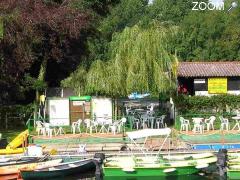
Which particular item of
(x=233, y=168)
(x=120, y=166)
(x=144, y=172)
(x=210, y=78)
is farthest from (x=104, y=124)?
(x=210, y=78)

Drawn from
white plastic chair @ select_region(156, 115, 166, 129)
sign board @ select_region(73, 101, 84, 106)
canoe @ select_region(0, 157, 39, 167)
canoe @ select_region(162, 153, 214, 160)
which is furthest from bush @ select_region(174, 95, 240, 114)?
canoe @ select_region(0, 157, 39, 167)

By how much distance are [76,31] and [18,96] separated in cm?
642

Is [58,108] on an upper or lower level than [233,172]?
upper

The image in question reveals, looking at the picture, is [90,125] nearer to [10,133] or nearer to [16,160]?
[10,133]

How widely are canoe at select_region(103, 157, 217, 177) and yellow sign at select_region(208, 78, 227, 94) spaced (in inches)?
862

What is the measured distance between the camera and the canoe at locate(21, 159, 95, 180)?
21922mm

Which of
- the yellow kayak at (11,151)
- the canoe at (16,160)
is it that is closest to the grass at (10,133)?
the yellow kayak at (11,151)

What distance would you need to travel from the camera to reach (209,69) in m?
44.9

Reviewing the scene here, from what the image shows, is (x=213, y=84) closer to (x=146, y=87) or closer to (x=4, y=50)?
(x=146, y=87)

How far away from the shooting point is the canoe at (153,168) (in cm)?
2184

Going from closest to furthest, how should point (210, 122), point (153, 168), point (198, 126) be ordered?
point (153, 168)
point (198, 126)
point (210, 122)

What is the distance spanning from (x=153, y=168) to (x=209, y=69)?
2421cm

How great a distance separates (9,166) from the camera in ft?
73.6

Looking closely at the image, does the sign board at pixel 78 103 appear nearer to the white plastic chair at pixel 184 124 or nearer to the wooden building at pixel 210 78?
the white plastic chair at pixel 184 124
